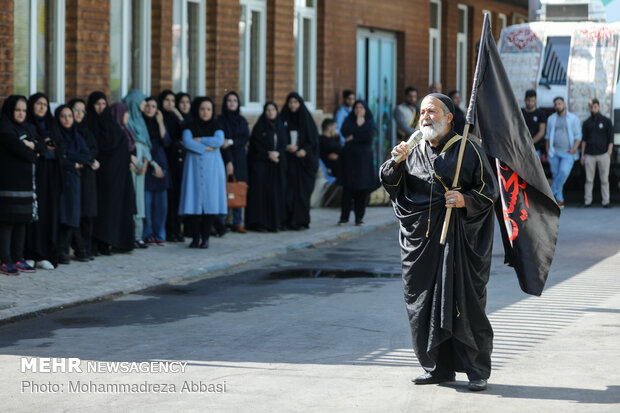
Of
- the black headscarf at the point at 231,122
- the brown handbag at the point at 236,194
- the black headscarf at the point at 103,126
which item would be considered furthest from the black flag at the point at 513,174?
the black headscarf at the point at 231,122

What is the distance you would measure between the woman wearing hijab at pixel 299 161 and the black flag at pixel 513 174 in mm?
9728

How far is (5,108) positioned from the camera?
39.8 ft

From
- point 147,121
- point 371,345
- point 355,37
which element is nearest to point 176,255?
point 147,121

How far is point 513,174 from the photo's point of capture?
24.6 ft

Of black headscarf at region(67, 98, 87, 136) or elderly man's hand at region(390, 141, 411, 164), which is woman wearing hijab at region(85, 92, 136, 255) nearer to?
black headscarf at region(67, 98, 87, 136)

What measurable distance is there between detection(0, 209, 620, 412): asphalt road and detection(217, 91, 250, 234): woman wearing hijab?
3436mm

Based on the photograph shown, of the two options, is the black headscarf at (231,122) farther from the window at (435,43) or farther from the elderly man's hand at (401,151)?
the window at (435,43)

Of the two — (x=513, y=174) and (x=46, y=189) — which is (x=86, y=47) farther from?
(x=513, y=174)

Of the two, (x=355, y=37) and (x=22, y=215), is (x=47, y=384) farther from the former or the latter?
(x=355, y=37)

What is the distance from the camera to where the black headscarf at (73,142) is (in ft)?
42.1

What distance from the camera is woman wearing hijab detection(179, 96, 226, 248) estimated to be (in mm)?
14617

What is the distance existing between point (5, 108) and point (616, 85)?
41.3 ft

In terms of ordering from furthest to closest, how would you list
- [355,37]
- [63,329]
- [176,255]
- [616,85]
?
[355,37], [616,85], [176,255], [63,329]

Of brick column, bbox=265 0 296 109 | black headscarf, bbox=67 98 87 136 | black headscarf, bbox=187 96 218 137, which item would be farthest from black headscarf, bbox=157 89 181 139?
brick column, bbox=265 0 296 109
